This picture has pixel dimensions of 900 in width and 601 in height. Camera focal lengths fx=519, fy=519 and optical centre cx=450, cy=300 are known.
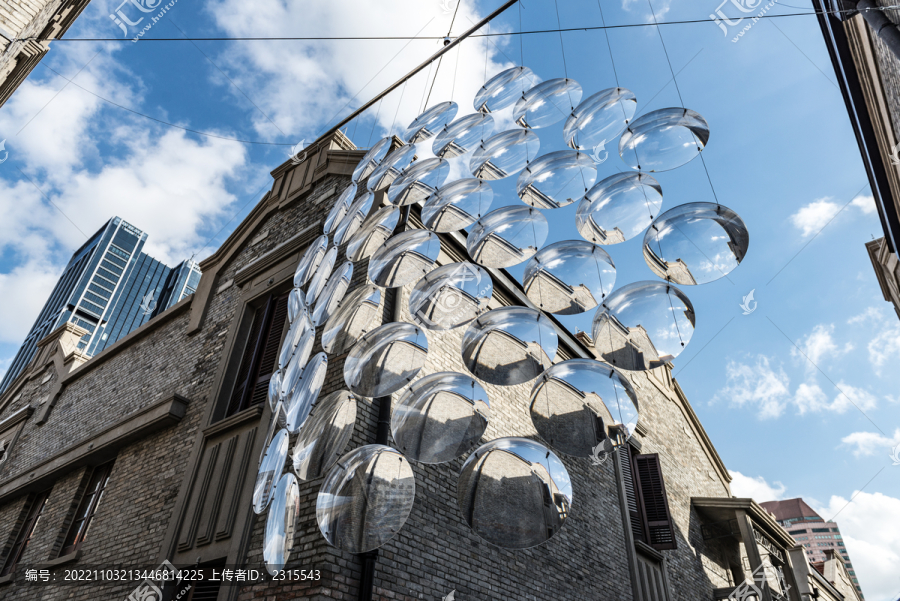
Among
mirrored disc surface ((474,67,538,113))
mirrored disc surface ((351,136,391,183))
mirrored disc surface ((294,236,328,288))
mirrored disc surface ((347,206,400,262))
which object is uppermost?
mirrored disc surface ((351,136,391,183))

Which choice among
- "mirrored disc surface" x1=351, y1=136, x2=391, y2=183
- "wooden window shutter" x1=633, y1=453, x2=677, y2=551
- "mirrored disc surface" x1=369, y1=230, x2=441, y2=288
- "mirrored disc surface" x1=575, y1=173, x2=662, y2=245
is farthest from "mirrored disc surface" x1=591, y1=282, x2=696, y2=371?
"wooden window shutter" x1=633, y1=453, x2=677, y2=551

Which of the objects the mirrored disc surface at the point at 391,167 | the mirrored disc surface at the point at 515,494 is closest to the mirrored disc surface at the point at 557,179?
the mirrored disc surface at the point at 391,167

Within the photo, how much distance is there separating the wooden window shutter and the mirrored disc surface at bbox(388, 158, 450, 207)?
8.60m

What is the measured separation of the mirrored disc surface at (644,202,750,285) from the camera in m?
2.90

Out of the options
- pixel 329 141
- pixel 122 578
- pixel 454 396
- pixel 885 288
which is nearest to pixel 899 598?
pixel 454 396

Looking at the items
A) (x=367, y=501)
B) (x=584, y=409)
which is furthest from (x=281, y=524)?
(x=584, y=409)

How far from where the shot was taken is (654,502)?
10.4 m

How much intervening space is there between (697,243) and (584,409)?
1.13m

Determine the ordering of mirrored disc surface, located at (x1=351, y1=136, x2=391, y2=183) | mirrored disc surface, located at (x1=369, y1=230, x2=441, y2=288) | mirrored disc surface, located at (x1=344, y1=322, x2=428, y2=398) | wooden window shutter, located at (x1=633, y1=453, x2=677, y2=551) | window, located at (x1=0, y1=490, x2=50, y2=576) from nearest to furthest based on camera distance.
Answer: mirrored disc surface, located at (x1=344, y1=322, x2=428, y2=398) < mirrored disc surface, located at (x1=369, y1=230, x2=441, y2=288) < mirrored disc surface, located at (x1=351, y1=136, x2=391, y2=183) < window, located at (x1=0, y1=490, x2=50, y2=576) < wooden window shutter, located at (x1=633, y1=453, x2=677, y2=551)

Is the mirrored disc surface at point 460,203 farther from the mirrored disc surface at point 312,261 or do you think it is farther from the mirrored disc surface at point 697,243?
the mirrored disc surface at point 312,261

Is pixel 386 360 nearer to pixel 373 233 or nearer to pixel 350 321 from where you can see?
pixel 350 321

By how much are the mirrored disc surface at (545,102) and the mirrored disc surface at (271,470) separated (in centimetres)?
338

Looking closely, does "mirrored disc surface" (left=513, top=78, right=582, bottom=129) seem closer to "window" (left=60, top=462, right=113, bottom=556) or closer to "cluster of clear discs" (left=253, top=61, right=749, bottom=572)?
"cluster of clear discs" (left=253, top=61, right=749, bottom=572)

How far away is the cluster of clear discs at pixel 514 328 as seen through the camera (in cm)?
292
